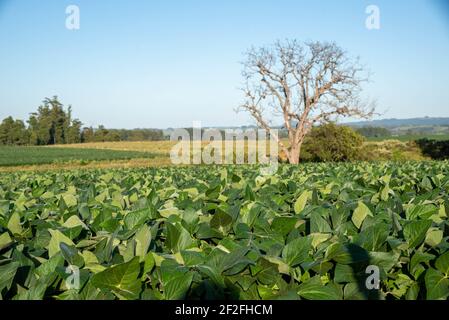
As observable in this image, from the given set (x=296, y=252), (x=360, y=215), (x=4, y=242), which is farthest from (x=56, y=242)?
(x=360, y=215)

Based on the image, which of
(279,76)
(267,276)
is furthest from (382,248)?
(279,76)

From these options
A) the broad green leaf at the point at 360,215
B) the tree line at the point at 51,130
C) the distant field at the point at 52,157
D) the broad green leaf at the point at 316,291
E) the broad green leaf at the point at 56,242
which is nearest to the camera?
the broad green leaf at the point at 316,291

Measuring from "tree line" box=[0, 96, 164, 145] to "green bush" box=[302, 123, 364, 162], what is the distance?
77139mm

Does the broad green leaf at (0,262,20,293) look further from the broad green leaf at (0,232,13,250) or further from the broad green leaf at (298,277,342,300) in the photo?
the broad green leaf at (298,277,342,300)

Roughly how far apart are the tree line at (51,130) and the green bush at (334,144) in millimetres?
77139

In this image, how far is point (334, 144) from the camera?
4019 cm

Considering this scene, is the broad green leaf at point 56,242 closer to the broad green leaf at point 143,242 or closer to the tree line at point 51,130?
the broad green leaf at point 143,242

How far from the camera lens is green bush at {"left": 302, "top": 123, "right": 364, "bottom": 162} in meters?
40.1

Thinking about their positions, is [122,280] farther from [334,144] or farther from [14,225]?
[334,144]

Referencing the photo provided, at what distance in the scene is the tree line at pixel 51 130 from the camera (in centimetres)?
10181

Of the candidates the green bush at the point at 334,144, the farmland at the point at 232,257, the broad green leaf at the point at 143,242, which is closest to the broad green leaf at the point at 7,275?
the farmland at the point at 232,257

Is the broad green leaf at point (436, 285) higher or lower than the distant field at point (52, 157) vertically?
higher

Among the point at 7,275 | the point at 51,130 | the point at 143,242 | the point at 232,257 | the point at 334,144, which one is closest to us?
the point at 7,275

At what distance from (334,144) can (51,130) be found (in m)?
85.9
